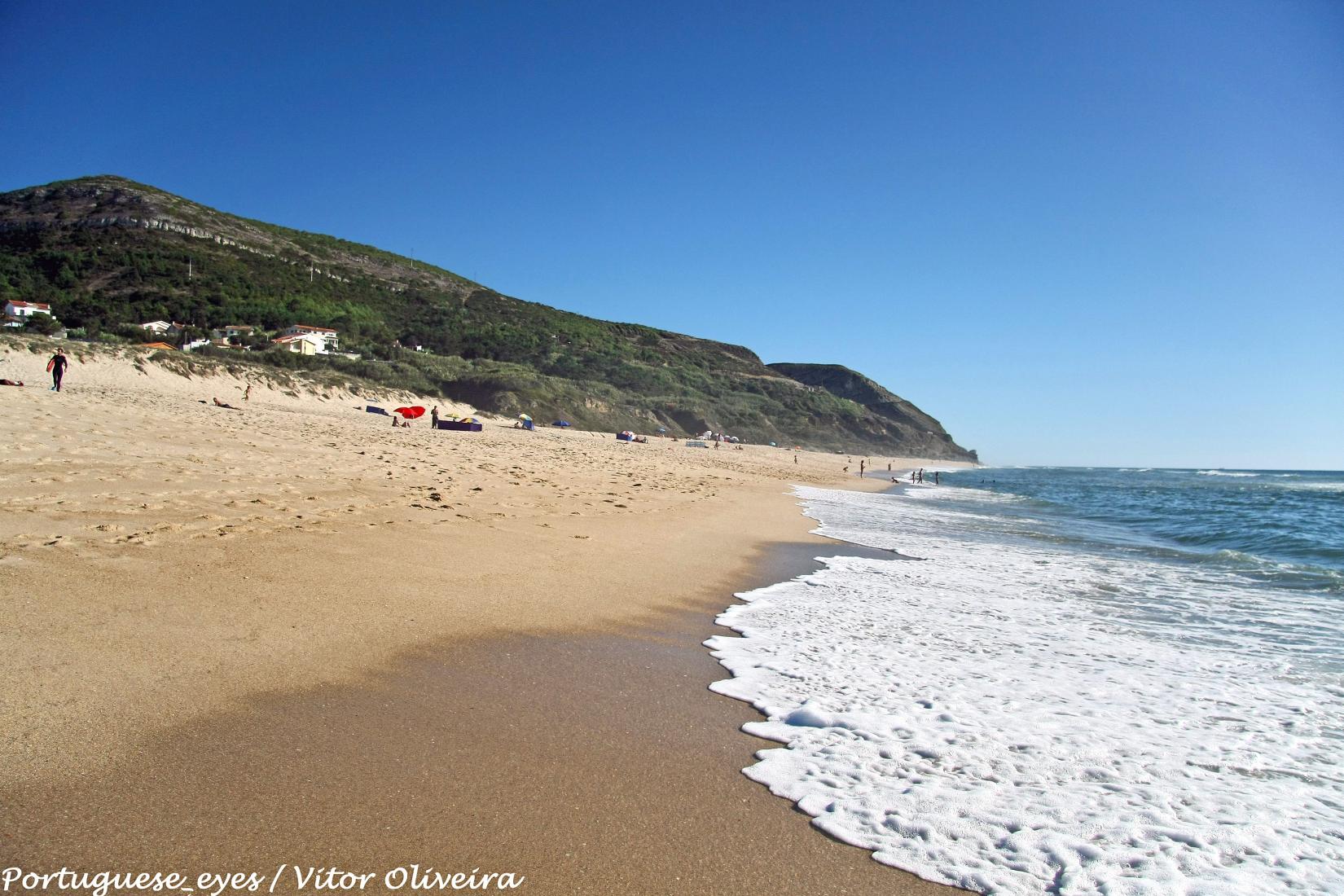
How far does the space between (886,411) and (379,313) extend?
79901mm

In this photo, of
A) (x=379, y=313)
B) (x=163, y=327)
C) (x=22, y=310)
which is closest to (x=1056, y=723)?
(x=163, y=327)

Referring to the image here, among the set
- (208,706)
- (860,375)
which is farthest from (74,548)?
(860,375)

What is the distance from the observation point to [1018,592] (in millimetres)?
7828

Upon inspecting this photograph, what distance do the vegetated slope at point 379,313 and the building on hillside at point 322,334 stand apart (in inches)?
68.1

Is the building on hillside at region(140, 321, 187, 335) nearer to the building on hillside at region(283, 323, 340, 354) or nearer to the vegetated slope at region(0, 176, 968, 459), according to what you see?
the vegetated slope at region(0, 176, 968, 459)

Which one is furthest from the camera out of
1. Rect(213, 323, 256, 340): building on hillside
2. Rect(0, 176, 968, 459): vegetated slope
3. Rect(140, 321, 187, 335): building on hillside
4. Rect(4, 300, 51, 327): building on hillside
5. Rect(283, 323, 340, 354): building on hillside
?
Rect(283, 323, 340, 354): building on hillside

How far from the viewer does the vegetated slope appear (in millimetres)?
47250

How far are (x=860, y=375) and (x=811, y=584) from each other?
119395 mm

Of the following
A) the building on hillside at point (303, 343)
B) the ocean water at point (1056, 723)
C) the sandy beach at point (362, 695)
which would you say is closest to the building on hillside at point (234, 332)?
the building on hillside at point (303, 343)

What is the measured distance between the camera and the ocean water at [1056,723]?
2.62 metres

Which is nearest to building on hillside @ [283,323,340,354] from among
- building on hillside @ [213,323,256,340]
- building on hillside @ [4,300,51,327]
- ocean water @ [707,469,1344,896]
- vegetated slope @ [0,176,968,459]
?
vegetated slope @ [0,176,968,459]

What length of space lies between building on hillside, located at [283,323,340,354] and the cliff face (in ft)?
239

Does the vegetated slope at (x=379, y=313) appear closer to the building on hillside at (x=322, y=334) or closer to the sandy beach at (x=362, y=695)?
the building on hillside at (x=322, y=334)

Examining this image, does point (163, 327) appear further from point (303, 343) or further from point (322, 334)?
point (322, 334)
